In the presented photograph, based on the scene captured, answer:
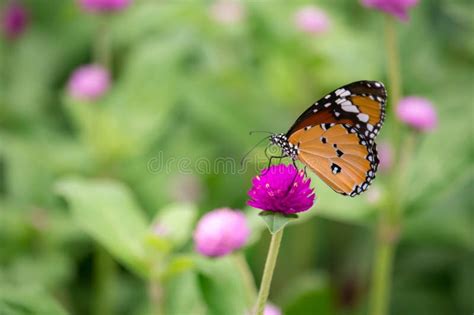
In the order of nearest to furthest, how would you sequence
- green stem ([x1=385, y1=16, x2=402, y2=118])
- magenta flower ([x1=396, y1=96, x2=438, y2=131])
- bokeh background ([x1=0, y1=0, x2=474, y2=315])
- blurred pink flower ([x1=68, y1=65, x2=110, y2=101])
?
1. green stem ([x1=385, y1=16, x2=402, y2=118])
2. magenta flower ([x1=396, y1=96, x2=438, y2=131])
3. bokeh background ([x1=0, y1=0, x2=474, y2=315])
4. blurred pink flower ([x1=68, y1=65, x2=110, y2=101])

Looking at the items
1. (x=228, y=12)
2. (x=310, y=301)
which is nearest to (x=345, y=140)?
(x=310, y=301)

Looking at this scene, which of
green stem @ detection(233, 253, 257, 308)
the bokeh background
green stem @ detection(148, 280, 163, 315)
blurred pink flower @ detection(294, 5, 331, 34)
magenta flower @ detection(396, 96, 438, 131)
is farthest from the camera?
blurred pink flower @ detection(294, 5, 331, 34)

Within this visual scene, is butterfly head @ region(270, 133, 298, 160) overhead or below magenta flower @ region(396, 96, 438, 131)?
below

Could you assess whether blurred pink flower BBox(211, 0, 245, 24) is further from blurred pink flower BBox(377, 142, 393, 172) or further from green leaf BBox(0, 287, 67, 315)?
green leaf BBox(0, 287, 67, 315)

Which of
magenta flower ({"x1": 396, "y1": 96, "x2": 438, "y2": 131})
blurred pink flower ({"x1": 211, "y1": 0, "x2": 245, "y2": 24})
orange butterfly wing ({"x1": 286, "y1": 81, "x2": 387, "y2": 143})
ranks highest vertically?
blurred pink flower ({"x1": 211, "y1": 0, "x2": 245, "y2": 24})

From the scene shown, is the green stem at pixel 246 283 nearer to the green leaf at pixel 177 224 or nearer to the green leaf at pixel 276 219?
the green leaf at pixel 177 224

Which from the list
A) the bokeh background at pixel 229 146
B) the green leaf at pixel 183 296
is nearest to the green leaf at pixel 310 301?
the bokeh background at pixel 229 146

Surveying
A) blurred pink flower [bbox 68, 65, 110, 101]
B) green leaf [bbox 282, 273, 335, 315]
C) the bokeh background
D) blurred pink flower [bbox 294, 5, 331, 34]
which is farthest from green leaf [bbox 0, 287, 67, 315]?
blurred pink flower [bbox 294, 5, 331, 34]

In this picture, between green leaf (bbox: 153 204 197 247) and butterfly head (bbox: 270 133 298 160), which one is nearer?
butterfly head (bbox: 270 133 298 160)
